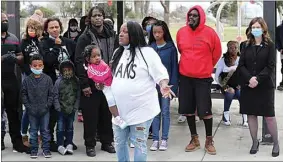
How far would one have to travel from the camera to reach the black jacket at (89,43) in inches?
219

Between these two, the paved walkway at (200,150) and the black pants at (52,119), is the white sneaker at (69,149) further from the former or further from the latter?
the black pants at (52,119)

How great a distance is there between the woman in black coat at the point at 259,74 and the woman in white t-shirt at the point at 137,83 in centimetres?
173

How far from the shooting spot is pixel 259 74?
18.0 feet

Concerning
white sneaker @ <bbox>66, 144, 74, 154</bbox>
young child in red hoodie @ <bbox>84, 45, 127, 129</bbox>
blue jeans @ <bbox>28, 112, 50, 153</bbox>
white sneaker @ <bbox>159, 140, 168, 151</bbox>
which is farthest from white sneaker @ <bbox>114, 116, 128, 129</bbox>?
white sneaker @ <bbox>159, 140, 168, 151</bbox>

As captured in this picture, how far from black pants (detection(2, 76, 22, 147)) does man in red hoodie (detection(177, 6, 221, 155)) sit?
1975 millimetres

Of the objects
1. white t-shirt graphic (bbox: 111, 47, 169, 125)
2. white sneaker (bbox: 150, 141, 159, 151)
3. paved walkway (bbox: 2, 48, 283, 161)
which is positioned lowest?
paved walkway (bbox: 2, 48, 283, 161)

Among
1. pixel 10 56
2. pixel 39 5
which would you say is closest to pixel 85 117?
pixel 10 56

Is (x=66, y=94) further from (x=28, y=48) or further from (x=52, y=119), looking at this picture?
(x=28, y=48)

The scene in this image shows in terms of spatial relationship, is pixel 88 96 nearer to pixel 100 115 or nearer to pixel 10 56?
pixel 100 115

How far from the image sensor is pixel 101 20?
566 cm

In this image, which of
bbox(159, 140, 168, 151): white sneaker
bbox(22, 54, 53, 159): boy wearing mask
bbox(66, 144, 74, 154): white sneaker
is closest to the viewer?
bbox(22, 54, 53, 159): boy wearing mask

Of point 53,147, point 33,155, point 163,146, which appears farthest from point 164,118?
point 33,155

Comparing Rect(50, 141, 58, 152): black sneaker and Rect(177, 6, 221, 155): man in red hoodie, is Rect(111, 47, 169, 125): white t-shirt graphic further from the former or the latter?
Rect(50, 141, 58, 152): black sneaker

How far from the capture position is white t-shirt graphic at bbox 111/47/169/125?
4121 mm
